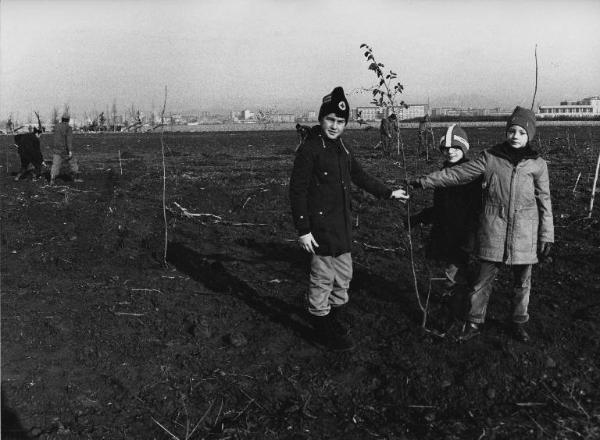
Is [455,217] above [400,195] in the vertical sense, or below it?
below

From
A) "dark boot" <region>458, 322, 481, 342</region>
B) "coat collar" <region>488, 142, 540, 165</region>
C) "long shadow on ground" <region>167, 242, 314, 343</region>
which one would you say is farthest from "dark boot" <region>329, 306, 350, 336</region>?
"coat collar" <region>488, 142, 540, 165</region>

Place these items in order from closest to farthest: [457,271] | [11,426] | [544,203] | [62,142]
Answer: [11,426] < [544,203] < [457,271] < [62,142]

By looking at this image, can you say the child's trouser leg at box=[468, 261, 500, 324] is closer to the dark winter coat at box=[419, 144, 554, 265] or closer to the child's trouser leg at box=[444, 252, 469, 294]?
the dark winter coat at box=[419, 144, 554, 265]

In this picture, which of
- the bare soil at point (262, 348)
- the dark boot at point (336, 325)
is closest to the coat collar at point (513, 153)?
the bare soil at point (262, 348)

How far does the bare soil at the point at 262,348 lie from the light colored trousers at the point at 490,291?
190 mm

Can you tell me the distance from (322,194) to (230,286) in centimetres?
189

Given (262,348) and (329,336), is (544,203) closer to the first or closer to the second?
(329,336)

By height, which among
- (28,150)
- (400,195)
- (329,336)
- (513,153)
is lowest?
(329,336)

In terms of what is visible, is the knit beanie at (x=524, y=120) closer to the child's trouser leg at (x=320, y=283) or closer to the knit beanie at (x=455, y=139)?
the knit beanie at (x=455, y=139)

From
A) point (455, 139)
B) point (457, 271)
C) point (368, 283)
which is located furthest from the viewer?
point (368, 283)

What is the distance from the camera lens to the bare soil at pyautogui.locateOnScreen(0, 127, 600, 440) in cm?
285

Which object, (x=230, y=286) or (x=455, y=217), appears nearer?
(x=455, y=217)

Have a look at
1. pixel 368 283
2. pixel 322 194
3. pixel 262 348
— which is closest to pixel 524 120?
pixel 322 194

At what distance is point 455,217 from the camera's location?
3727 mm
